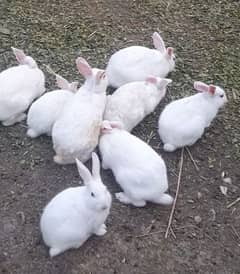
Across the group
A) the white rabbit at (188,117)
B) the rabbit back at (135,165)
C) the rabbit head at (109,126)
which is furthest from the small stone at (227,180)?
the rabbit head at (109,126)

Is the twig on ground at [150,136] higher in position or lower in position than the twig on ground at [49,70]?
lower

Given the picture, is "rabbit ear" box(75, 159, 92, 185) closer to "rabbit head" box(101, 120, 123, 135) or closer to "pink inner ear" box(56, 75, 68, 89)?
"rabbit head" box(101, 120, 123, 135)

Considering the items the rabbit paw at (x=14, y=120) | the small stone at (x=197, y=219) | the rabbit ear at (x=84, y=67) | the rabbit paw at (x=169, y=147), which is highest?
the rabbit ear at (x=84, y=67)

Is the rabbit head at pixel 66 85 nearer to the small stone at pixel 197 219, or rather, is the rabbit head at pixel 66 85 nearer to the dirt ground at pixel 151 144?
the dirt ground at pixel 151 144

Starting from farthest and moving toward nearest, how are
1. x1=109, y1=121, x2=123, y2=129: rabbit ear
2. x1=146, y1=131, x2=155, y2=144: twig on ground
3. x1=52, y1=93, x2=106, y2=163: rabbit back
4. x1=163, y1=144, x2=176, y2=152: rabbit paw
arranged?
x1=146, y1=131, x2=155, y2=144: twig on ground, x1=163, y1=144, x2=176, y2=152: rabbit paw, x1=109, y1=121, x2=123, y2=129: rabbit ear, x1=52, y1=93, x2=106, y2=163: rabbit back

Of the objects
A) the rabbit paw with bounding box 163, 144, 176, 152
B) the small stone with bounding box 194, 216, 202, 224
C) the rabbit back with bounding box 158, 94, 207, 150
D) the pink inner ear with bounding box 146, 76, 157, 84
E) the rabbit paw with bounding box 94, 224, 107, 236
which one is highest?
the pink inner ear with bounding box 146, 76, 157, 84

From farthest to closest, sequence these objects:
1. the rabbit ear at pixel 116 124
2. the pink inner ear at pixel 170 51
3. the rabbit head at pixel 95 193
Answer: the pink inner ear at pixel 170 51, the rabbit ear at pixel 116 124, the rabbit head at pixel 95 193

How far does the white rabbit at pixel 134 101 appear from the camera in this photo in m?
3.25

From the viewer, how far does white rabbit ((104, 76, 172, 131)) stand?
325cm

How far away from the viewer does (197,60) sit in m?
4.02

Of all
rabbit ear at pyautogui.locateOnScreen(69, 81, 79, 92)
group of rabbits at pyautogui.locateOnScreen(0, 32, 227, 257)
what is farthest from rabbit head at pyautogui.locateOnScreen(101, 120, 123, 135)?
rabbit ear at pyautogui.locateOnScreen(69, 81, 79, 92)

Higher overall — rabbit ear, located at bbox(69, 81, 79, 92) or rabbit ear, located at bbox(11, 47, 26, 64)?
rabbit ear, located at bbox(11, 47, 26, 64)

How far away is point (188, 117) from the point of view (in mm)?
3217

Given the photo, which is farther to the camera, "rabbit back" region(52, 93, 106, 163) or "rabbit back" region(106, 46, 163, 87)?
"rabbit back" region(106, 46, 163, 87)
